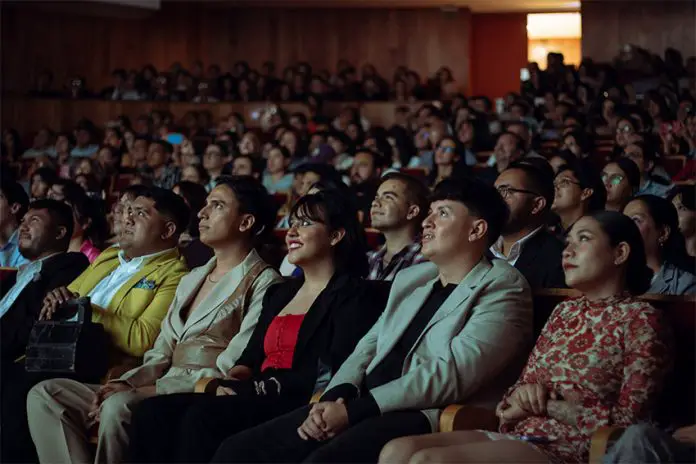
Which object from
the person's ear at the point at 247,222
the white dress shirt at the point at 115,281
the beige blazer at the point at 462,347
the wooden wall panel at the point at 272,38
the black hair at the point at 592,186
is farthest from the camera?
the wooden wall panel at the point at 272,38

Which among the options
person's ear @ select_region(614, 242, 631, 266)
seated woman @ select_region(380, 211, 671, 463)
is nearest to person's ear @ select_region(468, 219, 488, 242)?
seated woman @ select_region(380, 211, 671, 463)

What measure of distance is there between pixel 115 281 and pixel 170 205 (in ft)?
1.05

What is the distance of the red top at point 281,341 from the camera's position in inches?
120

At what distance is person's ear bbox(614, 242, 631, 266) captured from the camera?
8.43 ft

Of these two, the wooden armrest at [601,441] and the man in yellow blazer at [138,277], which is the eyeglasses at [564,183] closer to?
the man in yellow blazer at [138,277]

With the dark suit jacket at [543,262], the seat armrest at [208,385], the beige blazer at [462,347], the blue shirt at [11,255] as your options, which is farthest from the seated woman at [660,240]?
the blue shirt at [11,255]

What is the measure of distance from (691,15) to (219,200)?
1103 cm

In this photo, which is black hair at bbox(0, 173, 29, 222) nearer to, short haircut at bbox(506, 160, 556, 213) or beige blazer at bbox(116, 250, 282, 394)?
beige blazer at bbox(116, 250, 282, 394)

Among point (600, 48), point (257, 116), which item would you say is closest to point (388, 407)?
point (257, 116)

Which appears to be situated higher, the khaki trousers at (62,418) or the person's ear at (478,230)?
the person's ear at (478,230)

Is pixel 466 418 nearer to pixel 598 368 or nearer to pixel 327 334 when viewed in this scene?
pixel 598 368

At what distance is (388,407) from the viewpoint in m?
2.60

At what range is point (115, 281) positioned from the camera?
3.64 meters

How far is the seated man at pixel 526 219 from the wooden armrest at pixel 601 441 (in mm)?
1323
